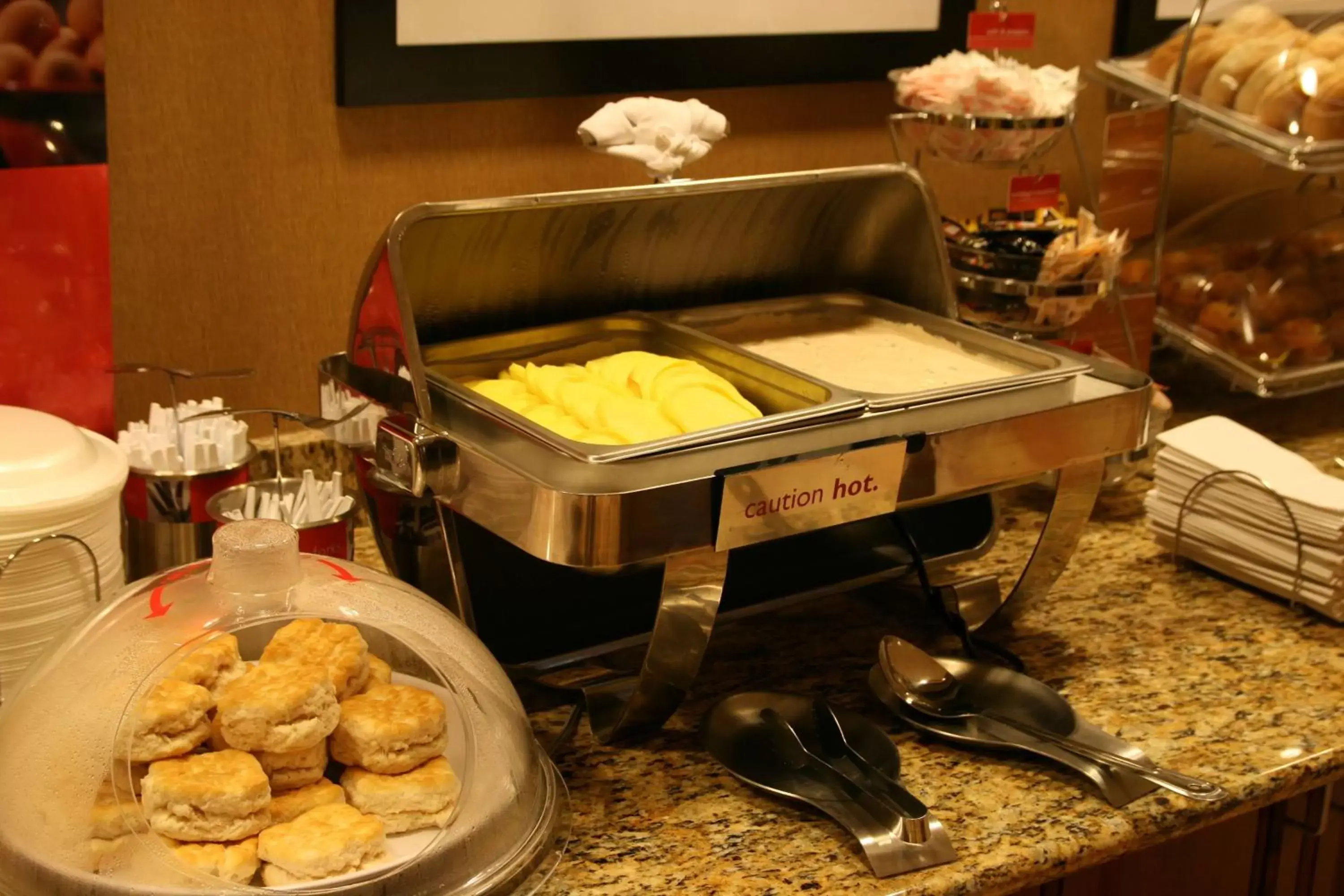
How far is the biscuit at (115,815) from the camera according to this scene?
3.06 ft

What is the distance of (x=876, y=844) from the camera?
105 centimetres

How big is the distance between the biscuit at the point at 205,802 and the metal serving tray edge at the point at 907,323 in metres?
0.56

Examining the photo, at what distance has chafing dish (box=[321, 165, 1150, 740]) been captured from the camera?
3.54ft

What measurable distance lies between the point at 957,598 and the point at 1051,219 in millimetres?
572

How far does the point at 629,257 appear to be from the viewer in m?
1.41

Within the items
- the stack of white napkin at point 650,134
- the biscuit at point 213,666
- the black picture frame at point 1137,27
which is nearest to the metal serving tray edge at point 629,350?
the stack of white napkin at point 650,134

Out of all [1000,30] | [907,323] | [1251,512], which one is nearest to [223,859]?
[907,323]

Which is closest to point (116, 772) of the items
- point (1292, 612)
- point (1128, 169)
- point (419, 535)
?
point (419, 535)

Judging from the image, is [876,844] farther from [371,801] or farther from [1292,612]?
[1292,612]

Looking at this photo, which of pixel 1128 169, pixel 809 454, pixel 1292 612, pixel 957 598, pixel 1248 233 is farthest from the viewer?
pixel 1248 233

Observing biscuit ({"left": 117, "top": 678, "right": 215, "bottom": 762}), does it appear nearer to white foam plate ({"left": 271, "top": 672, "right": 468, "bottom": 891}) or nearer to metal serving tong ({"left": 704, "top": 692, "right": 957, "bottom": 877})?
white foam plate ({"left": 271, "top": 672, "right": 468, "bottom": 891})

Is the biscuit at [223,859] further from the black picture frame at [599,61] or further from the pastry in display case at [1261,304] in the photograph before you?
the pastry in display case at [1261,304]

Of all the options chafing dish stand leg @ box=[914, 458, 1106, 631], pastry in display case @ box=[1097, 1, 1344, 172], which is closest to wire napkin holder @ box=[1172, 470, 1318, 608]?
chafing dish stand leg @ box=[914, 458, 1106, 631]

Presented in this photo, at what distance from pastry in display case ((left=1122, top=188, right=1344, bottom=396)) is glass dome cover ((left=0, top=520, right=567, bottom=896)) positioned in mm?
1235
